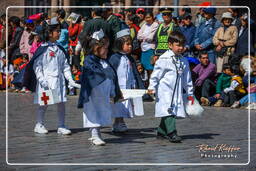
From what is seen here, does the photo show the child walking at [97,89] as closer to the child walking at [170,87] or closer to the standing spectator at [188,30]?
the child walking at [170,87]

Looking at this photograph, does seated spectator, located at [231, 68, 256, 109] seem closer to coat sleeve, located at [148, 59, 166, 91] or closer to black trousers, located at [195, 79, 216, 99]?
black trousers, located at [195, 79, 216, 99]

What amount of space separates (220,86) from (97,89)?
5.93 m

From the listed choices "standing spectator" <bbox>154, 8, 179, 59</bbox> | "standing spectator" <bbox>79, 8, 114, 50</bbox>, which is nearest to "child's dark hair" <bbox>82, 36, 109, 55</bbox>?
"standing spectator" <bbox>79, 8, 114, 50</bbox>

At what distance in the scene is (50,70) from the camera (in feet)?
30.2

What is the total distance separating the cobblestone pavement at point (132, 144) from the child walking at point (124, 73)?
27 centimetres

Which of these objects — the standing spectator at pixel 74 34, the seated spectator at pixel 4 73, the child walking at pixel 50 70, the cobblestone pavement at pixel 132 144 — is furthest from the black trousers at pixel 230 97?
the seated spectator at pixel 4 73

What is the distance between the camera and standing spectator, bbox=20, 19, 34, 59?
54.8 feet

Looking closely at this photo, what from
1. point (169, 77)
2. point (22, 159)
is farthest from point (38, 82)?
point (22, 159)

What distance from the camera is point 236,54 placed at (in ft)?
46.6

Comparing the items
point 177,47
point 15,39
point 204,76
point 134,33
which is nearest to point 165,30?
point 204,76

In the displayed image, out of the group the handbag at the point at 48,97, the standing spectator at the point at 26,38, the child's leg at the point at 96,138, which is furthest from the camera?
the standing spectator at the point at 26,38

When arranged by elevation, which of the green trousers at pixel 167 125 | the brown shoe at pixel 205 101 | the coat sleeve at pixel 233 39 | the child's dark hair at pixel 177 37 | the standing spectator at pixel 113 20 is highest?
the standing spectator at pixel 113 20

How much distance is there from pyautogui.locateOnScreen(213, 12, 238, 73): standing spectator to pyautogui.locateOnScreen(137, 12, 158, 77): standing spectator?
1287 mm

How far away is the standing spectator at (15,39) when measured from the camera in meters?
17.3
